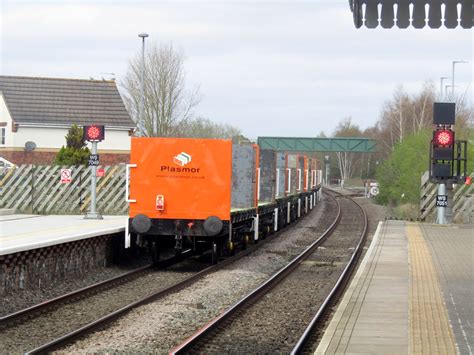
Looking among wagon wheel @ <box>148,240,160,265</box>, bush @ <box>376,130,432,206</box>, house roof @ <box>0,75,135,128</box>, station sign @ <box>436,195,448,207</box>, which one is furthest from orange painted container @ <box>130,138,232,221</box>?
house roof @ <box>0,75,135,128</box>

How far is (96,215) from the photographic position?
73.8 ft

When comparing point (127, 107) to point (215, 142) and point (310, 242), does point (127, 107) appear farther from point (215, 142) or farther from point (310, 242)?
point (215, 142)

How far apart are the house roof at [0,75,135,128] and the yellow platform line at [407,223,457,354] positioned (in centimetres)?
3543

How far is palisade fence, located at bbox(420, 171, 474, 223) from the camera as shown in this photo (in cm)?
3061

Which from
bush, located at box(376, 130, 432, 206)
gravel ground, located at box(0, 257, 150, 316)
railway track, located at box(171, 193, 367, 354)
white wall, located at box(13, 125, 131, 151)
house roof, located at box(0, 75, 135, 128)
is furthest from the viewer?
house roof, located at box(0, 75, 135, 128)

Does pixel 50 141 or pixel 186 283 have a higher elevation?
pixel 50 141

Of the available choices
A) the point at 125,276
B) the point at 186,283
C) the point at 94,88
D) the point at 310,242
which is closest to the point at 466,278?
the point at 186,283

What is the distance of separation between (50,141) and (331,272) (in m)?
34.4

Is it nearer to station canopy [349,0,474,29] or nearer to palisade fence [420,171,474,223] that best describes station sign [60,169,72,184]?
palisade fence [420,171,474,223]

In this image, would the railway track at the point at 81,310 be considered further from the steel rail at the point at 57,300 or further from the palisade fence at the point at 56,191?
the palisade fence at the point at 56,191

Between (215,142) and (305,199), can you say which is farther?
(305,199)

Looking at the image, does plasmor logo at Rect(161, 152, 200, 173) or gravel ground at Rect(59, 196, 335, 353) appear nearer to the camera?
gravel ground at Rect(59, 196, 335, 353)

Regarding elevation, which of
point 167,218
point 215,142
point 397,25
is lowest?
point 167,218

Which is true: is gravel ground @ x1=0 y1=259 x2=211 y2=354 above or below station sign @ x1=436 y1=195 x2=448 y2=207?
below
